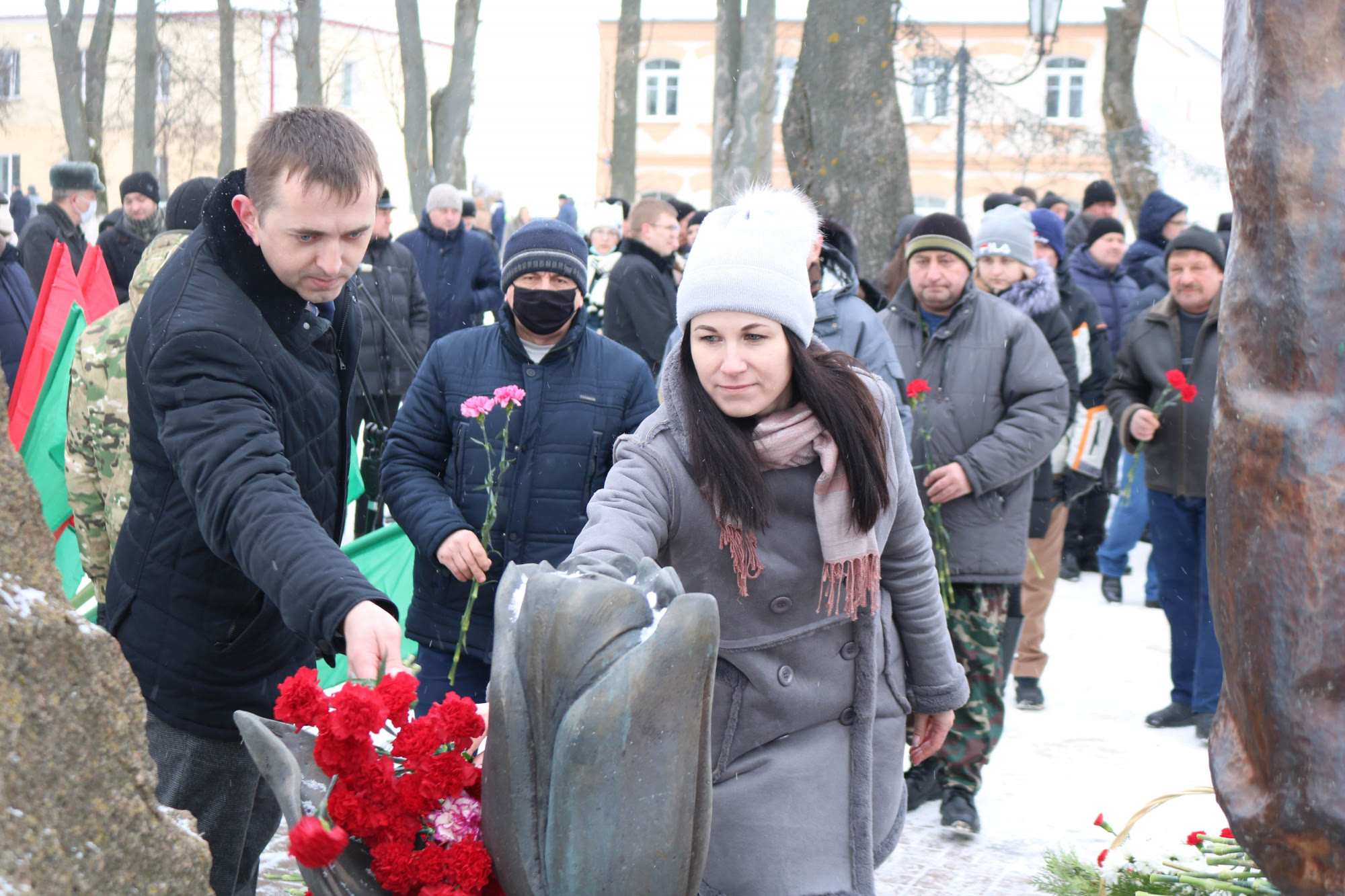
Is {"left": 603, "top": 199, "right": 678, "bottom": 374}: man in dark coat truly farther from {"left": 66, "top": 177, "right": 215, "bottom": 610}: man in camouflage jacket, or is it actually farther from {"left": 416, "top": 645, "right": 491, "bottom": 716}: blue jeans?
{"left": 66, "top": 177, "right": 215, "bottom": 610}: man in camouflage jacket

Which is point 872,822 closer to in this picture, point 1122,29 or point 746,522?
point 746,522

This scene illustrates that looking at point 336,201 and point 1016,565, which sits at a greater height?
point 336,201

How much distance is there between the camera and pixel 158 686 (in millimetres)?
2629

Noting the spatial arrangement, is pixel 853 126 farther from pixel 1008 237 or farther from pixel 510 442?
pixel 510 442

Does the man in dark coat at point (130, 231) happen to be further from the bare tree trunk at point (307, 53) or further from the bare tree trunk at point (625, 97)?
the bare tree trunk at point (307, 53)

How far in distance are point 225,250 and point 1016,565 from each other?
10.9 ft

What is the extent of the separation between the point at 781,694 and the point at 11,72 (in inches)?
1633

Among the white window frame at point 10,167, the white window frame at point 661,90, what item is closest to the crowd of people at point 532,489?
the white window frame at point 661,90

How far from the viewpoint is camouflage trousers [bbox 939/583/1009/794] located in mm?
4871

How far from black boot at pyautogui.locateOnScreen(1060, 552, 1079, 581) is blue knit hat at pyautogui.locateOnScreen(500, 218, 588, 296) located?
19.4 ft

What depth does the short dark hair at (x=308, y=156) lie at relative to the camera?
7.83 feet

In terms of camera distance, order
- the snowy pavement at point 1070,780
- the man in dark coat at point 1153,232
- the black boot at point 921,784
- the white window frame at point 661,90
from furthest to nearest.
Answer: the white window frame at point 661,90 → the man in dark coat at point 1153,232 → the black boot at point 921,784 → the snowy pavement at point 1070,780

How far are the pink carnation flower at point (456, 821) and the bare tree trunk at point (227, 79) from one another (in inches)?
969

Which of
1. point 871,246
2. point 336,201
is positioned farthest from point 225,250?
point 871,246
